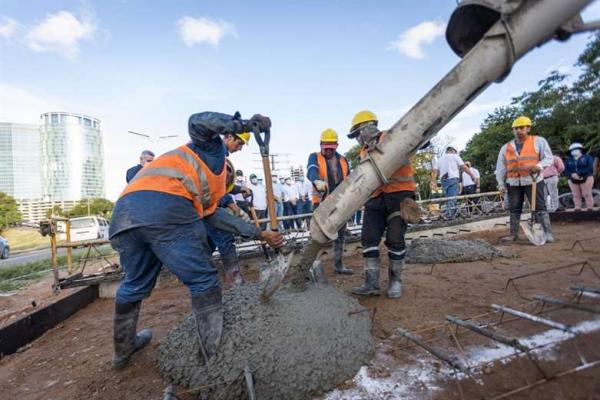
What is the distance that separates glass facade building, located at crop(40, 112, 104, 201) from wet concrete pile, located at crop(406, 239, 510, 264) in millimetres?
67419

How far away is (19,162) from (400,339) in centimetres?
7713

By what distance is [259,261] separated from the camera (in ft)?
17.6

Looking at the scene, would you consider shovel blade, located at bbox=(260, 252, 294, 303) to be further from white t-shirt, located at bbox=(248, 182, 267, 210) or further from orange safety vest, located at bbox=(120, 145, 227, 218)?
white t-shirt, located at bbox=(248, 182, 267, 210)

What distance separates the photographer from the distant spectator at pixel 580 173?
7.66 m

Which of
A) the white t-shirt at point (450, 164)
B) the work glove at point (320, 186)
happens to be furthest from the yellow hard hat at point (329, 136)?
the white t-shirt at point (450, 164)

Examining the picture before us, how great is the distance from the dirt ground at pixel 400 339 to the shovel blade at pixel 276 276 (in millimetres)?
741

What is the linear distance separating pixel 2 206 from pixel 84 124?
114 ft

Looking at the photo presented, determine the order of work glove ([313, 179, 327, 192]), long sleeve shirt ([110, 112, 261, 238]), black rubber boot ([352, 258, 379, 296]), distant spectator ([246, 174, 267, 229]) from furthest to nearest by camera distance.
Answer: distant spectator ([246, 174, 267, 229]) < work glove ([313, 179, 327, 192]) < black rubber boot ([352, 258, 379, 296]) < long sleeve shirt ([110, 112, 261, 238])

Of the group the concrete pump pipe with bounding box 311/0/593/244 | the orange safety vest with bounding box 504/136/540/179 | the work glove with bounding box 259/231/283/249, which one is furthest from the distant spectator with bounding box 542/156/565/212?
the work glove with bounding box 259/231/283/249

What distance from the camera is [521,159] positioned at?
5.36 meters

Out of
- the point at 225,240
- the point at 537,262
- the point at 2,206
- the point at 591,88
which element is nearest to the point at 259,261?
the point at 225,240

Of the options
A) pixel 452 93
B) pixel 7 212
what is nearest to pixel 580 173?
pixel 452 93

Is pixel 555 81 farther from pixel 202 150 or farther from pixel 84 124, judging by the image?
pixel 84 124

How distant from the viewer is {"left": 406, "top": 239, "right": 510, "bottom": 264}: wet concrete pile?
4.67 m
